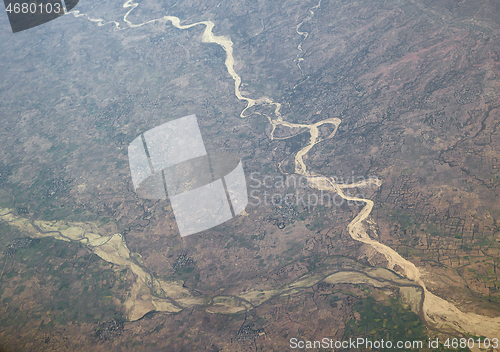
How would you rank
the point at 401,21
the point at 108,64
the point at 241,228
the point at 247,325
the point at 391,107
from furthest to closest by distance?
the point at 108,64
the point at 401,21
the point at 391,107
the point at 241,228
the point at 247,325

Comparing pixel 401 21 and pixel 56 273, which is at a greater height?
pixel 401 21

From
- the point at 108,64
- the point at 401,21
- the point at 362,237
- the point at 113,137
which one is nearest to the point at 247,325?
the point at 362,237

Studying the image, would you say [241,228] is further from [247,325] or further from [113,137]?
[113,137]

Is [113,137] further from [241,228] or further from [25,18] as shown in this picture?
[25,18]

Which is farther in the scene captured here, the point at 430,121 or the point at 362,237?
the point at 430,121

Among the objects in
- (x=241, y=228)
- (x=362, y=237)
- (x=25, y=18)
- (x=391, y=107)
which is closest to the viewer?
(x=362, y=237)

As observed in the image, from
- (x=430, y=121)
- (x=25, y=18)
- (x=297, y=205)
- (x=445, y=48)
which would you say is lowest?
Answer: (x=297, y=205)

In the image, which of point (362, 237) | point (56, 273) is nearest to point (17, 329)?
point (56, 273)

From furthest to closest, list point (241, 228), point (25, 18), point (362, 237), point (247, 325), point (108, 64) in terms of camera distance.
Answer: point (25, 18) < point (108, 64) < point (241, 228) < point (362, 237) < point (247, 325)

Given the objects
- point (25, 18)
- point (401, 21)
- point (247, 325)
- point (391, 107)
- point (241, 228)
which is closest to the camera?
point (247, 325)
